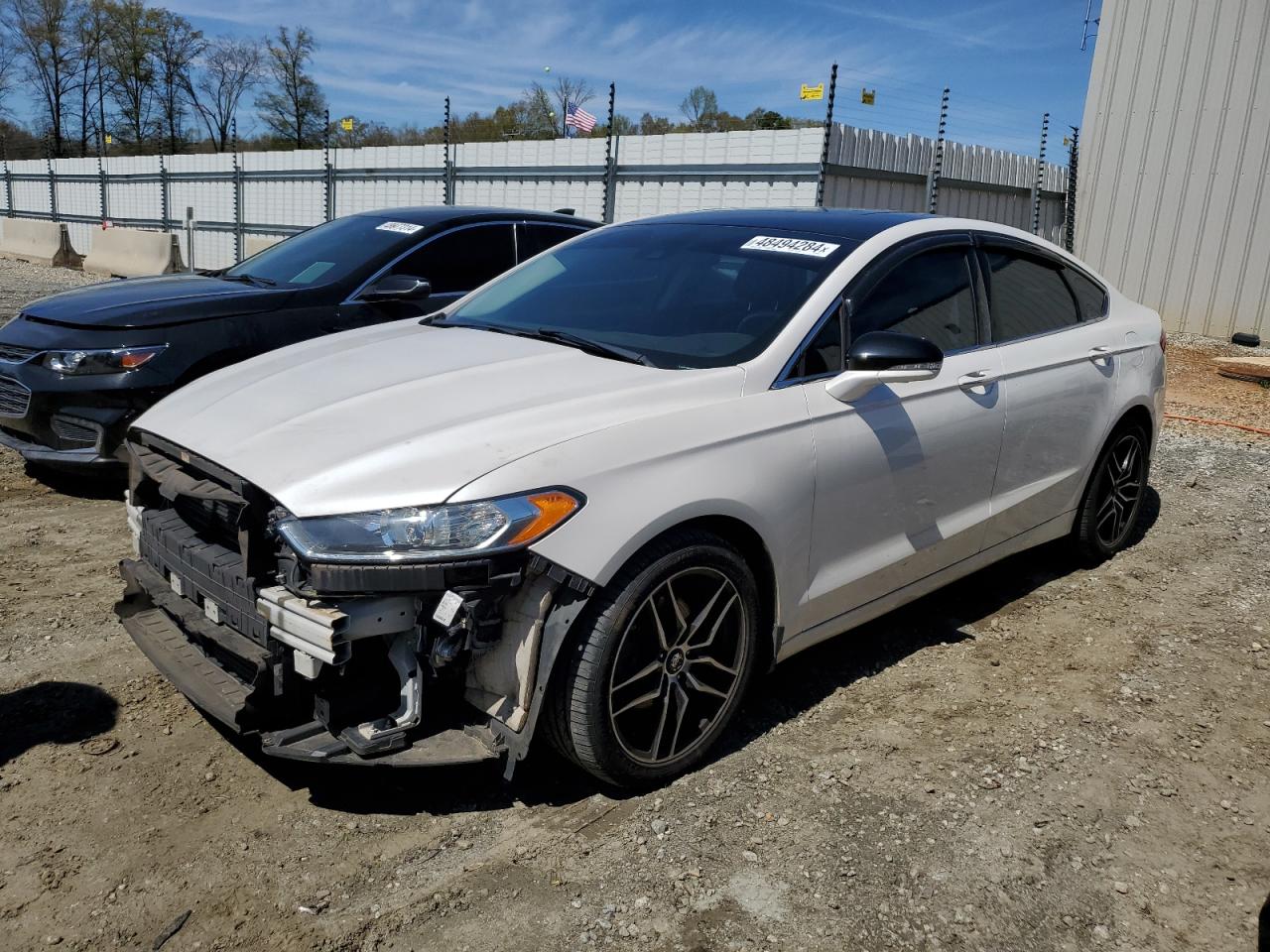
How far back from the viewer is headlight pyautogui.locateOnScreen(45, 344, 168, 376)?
5.04 meters

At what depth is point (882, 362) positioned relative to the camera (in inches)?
127

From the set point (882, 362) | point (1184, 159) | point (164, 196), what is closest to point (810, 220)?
Result: point (882, 362)

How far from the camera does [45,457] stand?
514 centimetres

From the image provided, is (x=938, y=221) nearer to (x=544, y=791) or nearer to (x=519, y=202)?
(x=544, y=791)

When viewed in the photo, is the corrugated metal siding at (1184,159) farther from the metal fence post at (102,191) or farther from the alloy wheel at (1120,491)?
the metal fence post at (102,191)

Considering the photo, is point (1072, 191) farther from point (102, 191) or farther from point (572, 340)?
point (102, 191)

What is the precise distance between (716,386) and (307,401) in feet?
4.08

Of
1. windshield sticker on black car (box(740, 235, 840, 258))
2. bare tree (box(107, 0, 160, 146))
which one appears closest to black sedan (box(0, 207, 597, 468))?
windshield sticker on black car (box(740, 235, 840, 258))

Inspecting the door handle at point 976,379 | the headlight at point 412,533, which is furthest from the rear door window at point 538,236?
the headlight at point 412,533

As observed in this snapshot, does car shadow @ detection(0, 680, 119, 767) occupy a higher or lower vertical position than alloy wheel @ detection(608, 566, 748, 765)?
lower

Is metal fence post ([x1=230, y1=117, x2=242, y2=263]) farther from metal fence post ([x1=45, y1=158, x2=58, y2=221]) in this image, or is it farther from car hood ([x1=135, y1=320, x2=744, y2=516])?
car hood ([x1=135, y1=320, x2=744, y2=516])

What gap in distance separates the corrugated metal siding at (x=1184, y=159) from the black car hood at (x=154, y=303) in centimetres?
1421

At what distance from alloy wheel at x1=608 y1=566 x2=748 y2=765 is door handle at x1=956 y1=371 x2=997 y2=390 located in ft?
4.61

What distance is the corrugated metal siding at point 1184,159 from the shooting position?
46.9 feet
